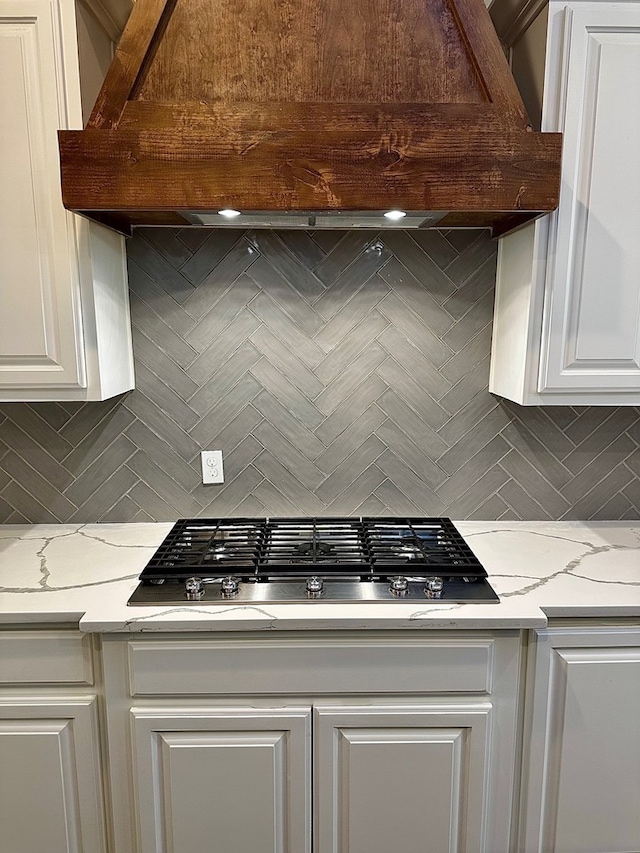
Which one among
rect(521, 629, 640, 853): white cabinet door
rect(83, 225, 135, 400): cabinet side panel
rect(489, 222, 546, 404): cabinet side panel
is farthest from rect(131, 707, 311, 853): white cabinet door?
rect(489, 222, 546, 404): cabinet side panel

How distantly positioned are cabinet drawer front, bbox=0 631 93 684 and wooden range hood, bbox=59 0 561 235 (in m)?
1.02

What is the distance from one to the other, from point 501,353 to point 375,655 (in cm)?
100

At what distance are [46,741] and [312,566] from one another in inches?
30.2

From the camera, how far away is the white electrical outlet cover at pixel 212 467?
1928 mm

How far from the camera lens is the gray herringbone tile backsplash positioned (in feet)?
6.07

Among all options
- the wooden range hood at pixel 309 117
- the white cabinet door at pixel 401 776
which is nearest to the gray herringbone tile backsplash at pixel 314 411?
the wooden range hood at pixel 309 117

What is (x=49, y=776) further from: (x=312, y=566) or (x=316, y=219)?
(x=316, y=219)

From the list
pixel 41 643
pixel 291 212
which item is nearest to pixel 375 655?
pixel 41 643

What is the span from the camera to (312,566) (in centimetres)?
152

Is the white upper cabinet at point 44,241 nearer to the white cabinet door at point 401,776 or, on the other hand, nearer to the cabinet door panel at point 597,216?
the white cabinet door at point 401,776

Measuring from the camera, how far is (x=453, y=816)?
1416 millimetres

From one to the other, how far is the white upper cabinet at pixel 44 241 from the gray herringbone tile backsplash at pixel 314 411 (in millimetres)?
303

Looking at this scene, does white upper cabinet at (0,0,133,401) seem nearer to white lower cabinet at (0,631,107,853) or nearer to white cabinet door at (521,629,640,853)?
white lower cabinet at (0,631,107,853)

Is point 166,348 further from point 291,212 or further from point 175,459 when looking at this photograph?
point 291,212
